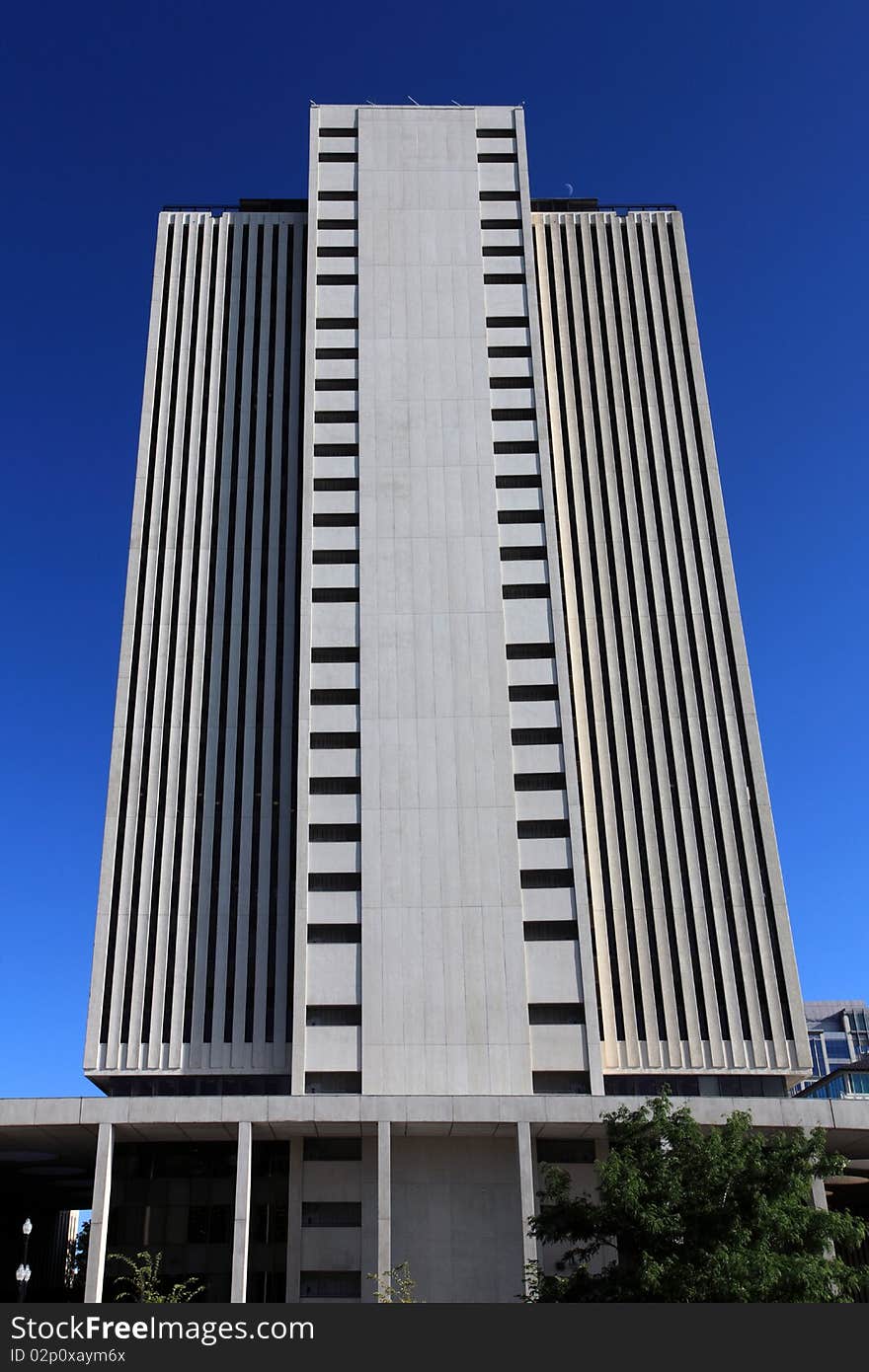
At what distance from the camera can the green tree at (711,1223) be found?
26828 millimetres

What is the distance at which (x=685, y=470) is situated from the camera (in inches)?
2832

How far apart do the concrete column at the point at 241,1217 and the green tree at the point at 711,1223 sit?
64.6 feet

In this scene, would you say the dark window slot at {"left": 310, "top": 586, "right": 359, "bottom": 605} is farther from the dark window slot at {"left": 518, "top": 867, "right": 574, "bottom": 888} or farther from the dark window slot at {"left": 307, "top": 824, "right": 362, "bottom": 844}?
the dark window slot at {"left": 518, "top": 867, "right": 574, "bottom": 888}

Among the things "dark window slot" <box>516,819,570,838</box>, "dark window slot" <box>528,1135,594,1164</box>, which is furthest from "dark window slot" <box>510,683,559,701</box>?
"dark window slot" <box>528,1135,594,1164</box>

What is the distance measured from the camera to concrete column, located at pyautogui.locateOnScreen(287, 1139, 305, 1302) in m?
53.3

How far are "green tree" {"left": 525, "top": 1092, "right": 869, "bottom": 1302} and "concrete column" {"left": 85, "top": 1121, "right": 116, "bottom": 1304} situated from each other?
24101 millimetres

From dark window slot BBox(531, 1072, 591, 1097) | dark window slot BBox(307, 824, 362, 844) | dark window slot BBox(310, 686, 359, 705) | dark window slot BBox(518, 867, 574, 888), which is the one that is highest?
dark window slot BBox(310, 686, 359, 705)

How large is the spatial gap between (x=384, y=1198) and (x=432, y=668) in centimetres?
2763

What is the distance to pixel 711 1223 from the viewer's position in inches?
1156

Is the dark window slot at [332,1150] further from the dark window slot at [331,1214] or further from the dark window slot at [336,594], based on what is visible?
the dark window slot at [336,594]

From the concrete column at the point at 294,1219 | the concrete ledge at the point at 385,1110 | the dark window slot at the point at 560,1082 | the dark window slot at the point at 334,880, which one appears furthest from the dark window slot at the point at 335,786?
the concrete column at the point at 294,1219
